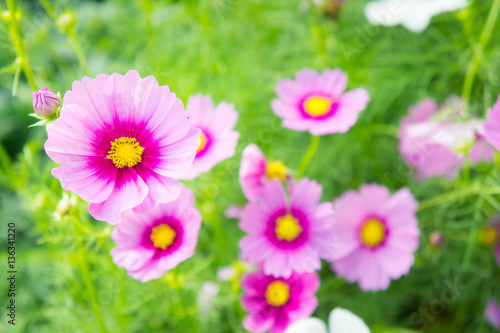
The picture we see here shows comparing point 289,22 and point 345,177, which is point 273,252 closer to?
point 345,177

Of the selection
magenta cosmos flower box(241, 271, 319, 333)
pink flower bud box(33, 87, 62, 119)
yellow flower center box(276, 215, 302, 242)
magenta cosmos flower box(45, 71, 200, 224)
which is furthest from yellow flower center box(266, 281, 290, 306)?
pink flower bud box(33, 87, 62, 119)

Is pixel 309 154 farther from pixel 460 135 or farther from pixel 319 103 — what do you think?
pixel 460 135

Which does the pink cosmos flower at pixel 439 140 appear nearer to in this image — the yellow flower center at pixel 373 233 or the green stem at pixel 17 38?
the yellow flower center at pixel 373 233

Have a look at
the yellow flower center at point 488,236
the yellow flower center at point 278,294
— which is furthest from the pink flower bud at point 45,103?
the yellow flower center at point 488,236

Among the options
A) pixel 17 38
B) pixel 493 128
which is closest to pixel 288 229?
pixel 493 128

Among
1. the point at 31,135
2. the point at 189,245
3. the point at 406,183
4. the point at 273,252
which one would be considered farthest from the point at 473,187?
the point at 31,135

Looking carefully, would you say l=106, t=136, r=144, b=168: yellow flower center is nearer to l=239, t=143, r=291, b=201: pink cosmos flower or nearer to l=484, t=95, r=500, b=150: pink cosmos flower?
l=239, t=143, r=291, b=201: pink cosmos flower
